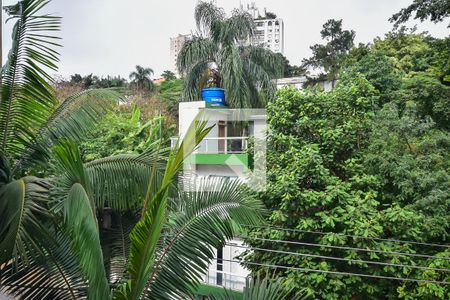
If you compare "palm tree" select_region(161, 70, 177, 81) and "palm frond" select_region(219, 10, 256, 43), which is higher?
"palm frond" select_region(219, 10, 256, 43)

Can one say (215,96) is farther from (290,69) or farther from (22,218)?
(22,218)

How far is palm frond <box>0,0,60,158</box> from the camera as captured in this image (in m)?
2.00

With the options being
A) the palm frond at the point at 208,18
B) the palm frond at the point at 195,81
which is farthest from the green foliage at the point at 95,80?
the palm frond at the point at 208,18

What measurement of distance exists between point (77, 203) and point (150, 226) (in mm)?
330

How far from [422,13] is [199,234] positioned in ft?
11.5

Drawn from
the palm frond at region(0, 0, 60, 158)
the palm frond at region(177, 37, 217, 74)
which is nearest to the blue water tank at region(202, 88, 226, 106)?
the palm frond at region(177, 37, 217, 74)

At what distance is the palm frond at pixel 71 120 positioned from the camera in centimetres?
222

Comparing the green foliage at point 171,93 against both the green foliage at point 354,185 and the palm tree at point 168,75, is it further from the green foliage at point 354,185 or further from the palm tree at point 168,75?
the green foliage at point 354,185

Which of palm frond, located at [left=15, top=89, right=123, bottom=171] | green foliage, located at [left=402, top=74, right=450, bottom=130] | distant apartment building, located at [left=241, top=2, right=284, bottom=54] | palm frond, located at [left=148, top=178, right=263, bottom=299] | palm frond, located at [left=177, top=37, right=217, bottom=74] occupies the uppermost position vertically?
distant apartment building, located at [left=241, top=2, right=284, bottom=54]

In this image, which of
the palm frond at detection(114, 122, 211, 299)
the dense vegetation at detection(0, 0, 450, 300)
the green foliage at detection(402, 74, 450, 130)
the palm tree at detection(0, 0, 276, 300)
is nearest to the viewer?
the palm frond at detection(114, 122, 211, 299)

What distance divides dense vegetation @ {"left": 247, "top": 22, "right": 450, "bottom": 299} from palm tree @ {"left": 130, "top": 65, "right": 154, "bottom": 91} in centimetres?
231

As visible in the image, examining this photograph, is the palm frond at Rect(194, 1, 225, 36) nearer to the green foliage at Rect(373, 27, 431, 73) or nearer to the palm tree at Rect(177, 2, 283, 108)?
the palm tree at Rect(177, 2, 283, 108)

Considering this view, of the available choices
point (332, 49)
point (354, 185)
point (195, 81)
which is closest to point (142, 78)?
point (195, 81)

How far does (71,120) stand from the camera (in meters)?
2.34
